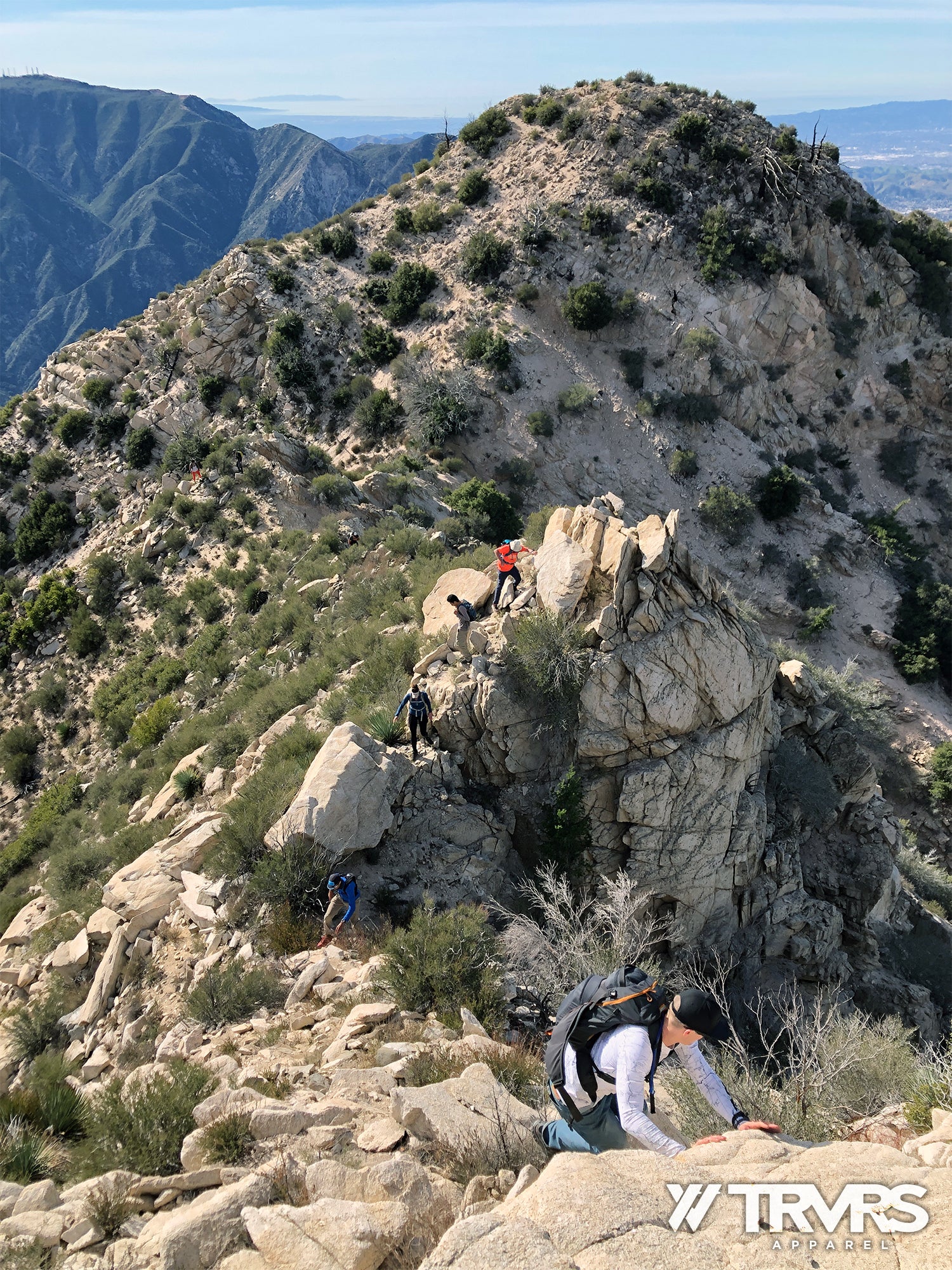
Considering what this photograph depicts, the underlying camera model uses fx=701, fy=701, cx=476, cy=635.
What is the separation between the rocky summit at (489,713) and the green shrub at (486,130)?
29 centimetres

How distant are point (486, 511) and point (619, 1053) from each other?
67.6 ft

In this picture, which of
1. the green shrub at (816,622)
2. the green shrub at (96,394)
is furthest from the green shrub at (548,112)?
the green shrub at (816,622)

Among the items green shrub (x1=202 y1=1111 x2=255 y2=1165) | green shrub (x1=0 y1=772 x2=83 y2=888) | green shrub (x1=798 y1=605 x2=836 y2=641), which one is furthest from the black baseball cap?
green shrub (x1=798 y1=605 x2=836 y2=641)

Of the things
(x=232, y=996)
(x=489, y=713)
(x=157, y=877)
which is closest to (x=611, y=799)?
(x=489, y=713)

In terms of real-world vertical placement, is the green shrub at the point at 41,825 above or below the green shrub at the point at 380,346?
below

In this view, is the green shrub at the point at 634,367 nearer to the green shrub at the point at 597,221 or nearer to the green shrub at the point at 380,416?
the green shrub at the point at 597,221

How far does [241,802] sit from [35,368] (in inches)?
6202

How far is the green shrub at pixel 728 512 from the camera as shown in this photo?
28.2 meters

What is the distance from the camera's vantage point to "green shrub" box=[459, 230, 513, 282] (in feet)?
101

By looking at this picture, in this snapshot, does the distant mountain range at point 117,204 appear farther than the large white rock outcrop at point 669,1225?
Yes

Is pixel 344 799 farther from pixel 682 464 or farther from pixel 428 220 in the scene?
pixel 428 220

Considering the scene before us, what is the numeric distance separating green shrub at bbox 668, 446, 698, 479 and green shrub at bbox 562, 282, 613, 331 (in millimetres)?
6614

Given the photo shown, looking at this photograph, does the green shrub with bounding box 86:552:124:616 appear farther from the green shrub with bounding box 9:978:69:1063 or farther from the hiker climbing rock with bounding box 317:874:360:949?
the hiker climbing rock with bounding box 317:874:360:949

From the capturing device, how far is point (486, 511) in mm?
23766
